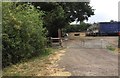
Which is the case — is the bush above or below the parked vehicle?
above

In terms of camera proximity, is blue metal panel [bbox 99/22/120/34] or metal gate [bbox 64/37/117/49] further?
blue metal panel [bbox 99/22/120/34]

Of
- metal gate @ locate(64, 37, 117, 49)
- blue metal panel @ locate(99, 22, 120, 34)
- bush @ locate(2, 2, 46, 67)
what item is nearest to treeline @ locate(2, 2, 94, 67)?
bush @ locate(2, 2, 46, 67)

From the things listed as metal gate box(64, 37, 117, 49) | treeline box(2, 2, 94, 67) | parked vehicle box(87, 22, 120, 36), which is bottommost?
metal gate box(64, 37, 117, 49)

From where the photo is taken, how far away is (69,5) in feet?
137

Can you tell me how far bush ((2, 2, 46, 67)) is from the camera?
15647mm

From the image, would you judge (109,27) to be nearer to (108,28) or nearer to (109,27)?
(109,27)

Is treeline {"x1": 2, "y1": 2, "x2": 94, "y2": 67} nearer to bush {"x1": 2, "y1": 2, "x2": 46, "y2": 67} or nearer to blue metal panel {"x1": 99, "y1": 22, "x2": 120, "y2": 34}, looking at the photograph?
bush {"x1": 2, "y1": 2, "x2": 46, "y2": 67}

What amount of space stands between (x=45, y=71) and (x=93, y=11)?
41.2m

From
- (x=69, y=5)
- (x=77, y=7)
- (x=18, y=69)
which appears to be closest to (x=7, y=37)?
(x=18, y=69)

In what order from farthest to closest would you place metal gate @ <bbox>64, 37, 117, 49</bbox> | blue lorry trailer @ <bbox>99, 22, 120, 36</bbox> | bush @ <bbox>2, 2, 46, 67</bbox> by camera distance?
blue lorry trailer @ <bbox>99, 22, 120, 36</bbox> < metal gate @ <bbox>64, 37, 117, 49</bbox> < bush @ <bbox>2, 2, 46, 67</bbox>

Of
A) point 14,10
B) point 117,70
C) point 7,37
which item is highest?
point 14,10

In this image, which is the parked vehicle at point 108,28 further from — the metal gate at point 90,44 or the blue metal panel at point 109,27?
the metal gate at point 90,44

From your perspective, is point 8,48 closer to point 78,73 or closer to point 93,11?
point 78,73

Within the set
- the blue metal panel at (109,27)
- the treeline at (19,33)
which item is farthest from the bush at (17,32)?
the blue metal panel at (109,27)
